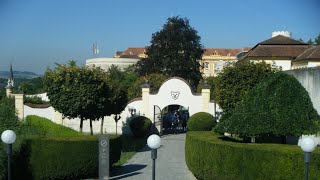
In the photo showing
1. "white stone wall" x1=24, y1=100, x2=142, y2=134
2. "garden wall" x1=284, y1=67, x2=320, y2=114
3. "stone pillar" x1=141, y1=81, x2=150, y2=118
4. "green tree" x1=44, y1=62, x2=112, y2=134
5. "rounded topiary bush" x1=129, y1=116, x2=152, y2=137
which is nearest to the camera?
"garden wall" x1=284, y1=67, x2=320, y2=114

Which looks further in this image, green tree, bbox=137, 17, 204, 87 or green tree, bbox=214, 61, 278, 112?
green tree, bbox=137, 17, 204, 87

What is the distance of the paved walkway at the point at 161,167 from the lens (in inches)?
602

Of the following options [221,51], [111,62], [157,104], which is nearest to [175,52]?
[157,104]

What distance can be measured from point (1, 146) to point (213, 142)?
21.0ft

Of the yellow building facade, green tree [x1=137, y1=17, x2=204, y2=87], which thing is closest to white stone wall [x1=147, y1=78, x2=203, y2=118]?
green tree [x1=137, y1=17, x2=204, y2=87]

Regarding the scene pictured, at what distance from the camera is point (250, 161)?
38.0 ft

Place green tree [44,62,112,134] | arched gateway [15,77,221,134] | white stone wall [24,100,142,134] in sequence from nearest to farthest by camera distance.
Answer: green tree [44,62,112,134] < arched gateway [15,77,221,134] < white stone wall [24,100,142,134]

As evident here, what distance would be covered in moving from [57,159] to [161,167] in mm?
4424

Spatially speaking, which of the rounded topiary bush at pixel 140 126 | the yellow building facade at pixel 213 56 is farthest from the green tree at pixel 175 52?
the yellow building facade at pixel 213 56

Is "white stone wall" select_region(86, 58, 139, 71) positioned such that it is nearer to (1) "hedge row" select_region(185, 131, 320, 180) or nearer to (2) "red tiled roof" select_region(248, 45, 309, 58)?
(2) "red tiled roof" select_region(248, 45, 309, 58)

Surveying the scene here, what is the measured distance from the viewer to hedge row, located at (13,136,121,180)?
1420cm

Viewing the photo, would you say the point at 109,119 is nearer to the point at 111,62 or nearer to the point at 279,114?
the point at 279,114

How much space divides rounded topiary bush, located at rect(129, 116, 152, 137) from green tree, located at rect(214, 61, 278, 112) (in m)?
5.27

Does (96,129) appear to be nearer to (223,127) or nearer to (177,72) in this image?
(223,127)
